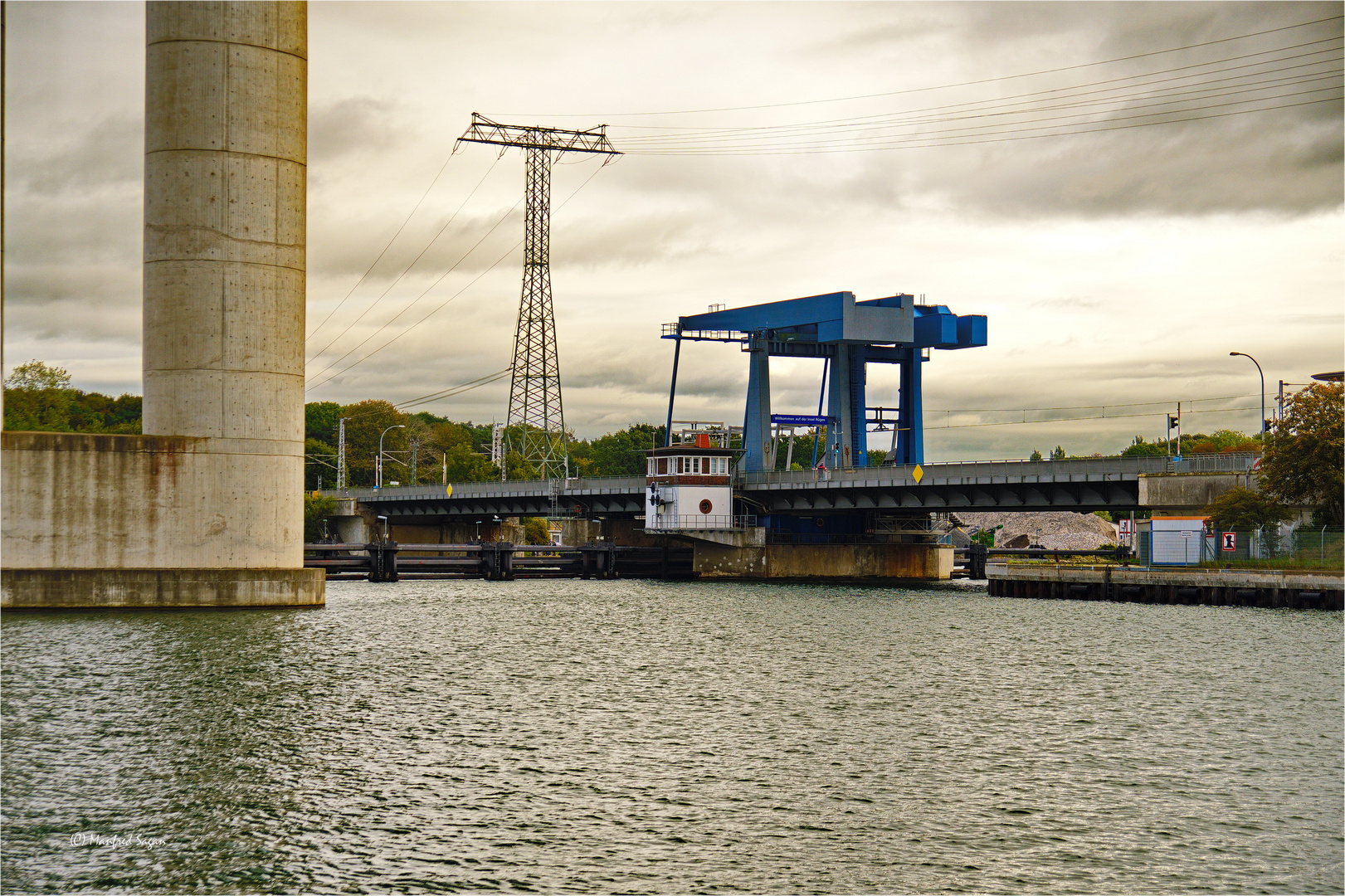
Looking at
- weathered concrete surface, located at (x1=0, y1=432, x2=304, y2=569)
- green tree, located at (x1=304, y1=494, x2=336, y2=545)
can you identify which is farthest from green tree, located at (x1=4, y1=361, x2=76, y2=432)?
weathered concrete surface, located at (x1=0, y1=432, x2=304, y2=569)

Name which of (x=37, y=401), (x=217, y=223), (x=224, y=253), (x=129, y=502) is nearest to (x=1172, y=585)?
(x=224, y=253)

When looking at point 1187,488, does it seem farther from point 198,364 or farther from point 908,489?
point 198,364

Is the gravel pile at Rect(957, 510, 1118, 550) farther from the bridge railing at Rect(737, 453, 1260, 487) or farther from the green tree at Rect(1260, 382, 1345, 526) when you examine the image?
the green tree at Rect(1260, 382, 1345, 526)

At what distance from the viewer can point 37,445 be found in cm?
4688

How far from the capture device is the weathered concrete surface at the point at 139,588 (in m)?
46.3

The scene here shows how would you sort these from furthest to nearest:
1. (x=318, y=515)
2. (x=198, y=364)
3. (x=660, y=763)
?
(x=318, y=515), (x=198, y=364), (x=660, y=763)

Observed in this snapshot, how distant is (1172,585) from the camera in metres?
63.8

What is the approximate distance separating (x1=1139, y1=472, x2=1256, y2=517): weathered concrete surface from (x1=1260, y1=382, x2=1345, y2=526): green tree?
4380 mm

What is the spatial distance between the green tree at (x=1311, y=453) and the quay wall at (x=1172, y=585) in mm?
4583

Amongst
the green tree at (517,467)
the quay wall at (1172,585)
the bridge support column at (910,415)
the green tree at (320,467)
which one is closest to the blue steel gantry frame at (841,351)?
the bridge support column at (910,415)

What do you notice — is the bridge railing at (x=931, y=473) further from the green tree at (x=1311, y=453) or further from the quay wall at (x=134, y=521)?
the quay wall at (x=134, y=521)

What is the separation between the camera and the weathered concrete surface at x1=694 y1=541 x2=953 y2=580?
3659 inches

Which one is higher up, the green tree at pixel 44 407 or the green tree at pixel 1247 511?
the green tree at pixel 44 407

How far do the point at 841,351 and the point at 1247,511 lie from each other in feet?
128
